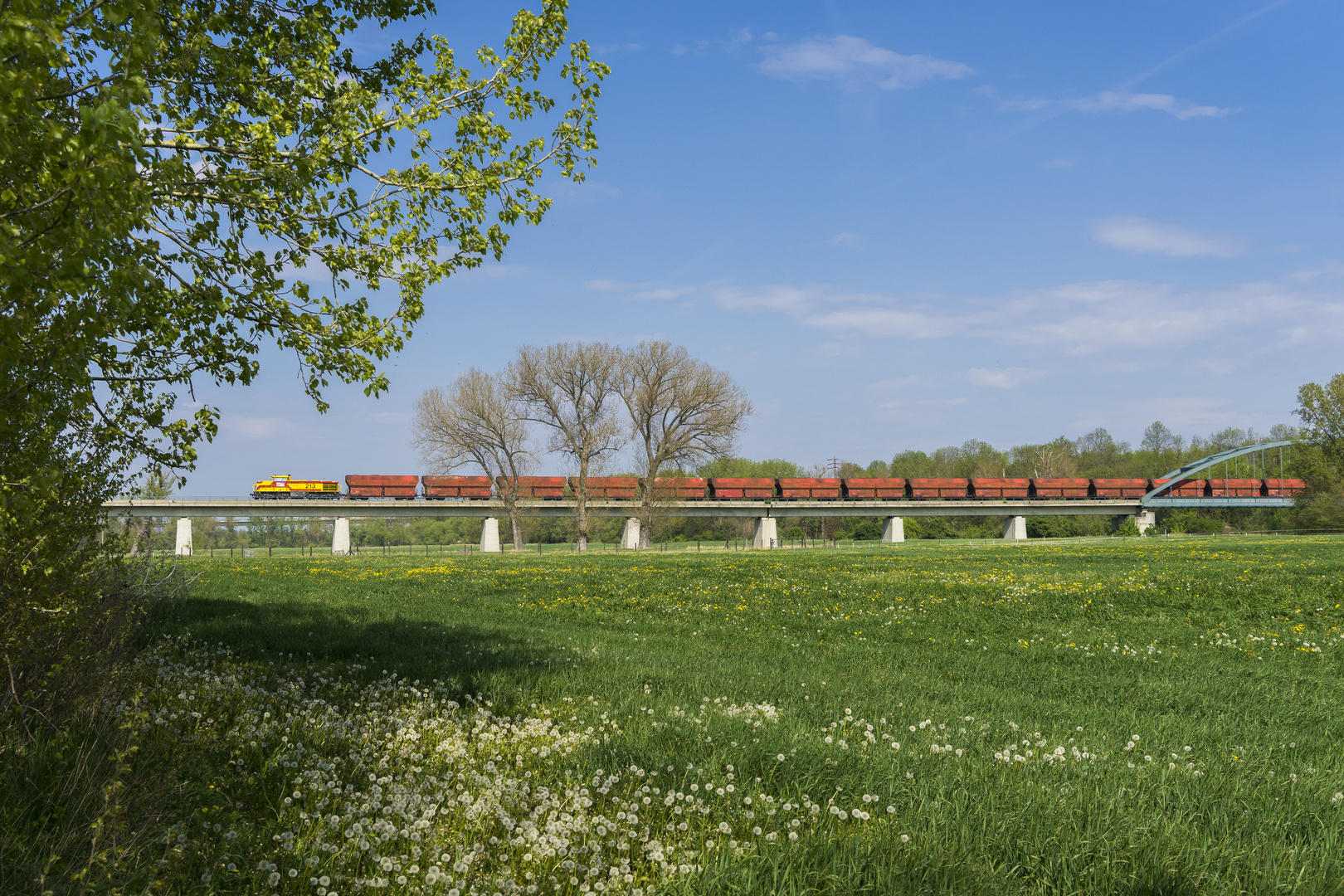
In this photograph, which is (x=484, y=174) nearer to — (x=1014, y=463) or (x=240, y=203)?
(x=240, y=203)

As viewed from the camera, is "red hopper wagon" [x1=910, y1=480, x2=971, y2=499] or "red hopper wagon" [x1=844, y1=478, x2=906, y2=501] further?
"red hopper wagon" [x1=910, y1=480, x2=971, y2=499]

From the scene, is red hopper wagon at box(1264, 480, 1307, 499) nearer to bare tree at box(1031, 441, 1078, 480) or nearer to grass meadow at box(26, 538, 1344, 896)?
bare tree at box(1031, 441, 1078, 480)

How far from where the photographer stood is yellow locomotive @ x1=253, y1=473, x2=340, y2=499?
68.2m

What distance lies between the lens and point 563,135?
8.95 metres

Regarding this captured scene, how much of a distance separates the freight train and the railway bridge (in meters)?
0.58

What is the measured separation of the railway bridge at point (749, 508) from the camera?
6762cm

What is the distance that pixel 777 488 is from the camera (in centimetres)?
7475

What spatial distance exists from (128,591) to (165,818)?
153 inches

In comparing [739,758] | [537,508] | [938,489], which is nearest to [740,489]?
[537,508]

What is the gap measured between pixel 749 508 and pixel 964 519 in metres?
44.7

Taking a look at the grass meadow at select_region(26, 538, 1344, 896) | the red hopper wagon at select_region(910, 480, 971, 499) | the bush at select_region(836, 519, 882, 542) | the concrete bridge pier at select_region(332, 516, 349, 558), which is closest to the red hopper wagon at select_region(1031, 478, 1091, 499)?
the red hopper wagon at select_region(910, 480, 971, 499)

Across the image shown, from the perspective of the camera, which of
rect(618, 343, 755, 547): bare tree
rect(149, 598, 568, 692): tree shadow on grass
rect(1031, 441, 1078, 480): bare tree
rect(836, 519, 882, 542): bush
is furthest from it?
rect(1031, 441, 1078, 480): bare tree

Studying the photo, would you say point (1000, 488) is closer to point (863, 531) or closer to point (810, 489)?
point (810, 489)

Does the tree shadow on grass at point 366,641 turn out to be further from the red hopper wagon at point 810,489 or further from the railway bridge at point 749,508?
the red hopper wagon at point 810,489
